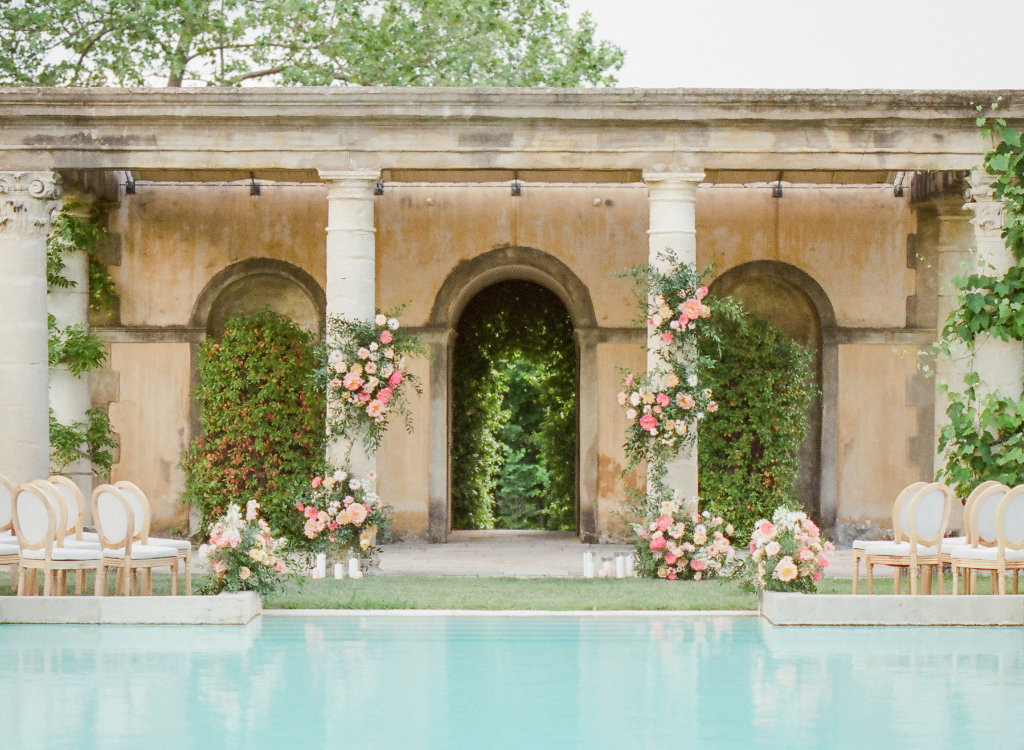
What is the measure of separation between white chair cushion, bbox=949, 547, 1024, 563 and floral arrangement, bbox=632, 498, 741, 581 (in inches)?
87.9

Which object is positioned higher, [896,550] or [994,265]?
[994,265]

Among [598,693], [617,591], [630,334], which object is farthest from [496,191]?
[598,693]

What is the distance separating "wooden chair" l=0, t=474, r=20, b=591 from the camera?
9.75 meters

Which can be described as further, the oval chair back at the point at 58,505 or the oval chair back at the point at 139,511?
the oval chair back at the point at 139,511

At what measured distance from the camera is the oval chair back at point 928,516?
9.55 meters

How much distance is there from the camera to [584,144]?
12.3 m

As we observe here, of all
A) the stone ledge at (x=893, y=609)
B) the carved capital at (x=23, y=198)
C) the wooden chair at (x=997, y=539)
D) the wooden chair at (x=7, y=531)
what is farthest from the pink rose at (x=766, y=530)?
the carved capital at (x=23, y=198)

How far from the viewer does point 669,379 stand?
468 inches

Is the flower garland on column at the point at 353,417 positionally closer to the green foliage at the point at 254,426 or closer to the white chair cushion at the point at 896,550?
the green foliage at the point at 254,426

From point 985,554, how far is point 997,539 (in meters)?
0.18

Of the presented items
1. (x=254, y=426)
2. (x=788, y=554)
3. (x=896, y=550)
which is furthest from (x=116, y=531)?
(x=896, y=550)

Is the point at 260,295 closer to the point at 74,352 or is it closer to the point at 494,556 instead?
the point at 74,352

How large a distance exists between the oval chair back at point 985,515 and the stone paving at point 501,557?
2.33 m

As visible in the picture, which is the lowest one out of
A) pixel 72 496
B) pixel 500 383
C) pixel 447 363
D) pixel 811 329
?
pixel 72 496
